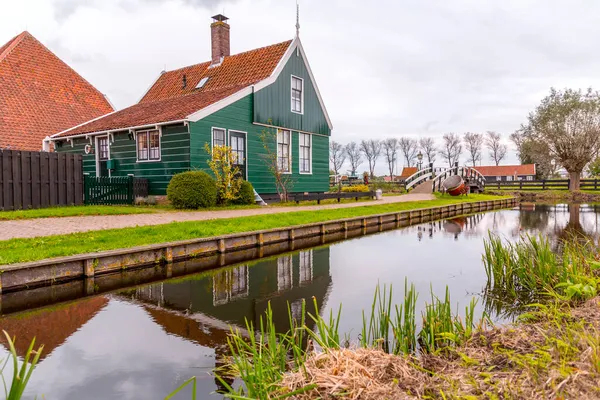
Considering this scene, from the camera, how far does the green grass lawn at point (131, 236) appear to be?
6.63 m

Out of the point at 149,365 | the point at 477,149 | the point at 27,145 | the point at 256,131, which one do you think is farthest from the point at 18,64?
the point at 477,149

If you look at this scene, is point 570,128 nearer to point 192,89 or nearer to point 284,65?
point 284,65

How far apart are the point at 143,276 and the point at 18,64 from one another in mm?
19213

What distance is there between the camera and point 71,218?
10727mm

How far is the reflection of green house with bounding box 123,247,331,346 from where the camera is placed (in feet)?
17.1

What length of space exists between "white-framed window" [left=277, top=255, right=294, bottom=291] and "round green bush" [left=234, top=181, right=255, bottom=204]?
22.1 feet

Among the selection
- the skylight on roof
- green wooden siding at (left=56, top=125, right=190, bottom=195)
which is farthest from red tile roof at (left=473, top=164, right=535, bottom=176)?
green wooden siding at (left=56, top=125, right=190, bottom=195)

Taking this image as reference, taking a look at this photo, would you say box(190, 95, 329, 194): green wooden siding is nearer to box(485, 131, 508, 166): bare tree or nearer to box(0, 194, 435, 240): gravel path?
box(0, 194, 435, 240): gravel path

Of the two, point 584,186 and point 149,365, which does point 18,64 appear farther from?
point 584,186

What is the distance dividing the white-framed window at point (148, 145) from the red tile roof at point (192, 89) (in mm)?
480

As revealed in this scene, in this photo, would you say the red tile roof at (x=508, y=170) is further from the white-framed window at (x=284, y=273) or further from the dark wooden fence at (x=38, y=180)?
the white-framed window at (x=284, y=273)

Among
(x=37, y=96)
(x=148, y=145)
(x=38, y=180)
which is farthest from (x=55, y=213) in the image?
(x=37, y=96)

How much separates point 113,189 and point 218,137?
4.04 metres

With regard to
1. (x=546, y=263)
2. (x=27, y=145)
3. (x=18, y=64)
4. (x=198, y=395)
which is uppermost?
(x=18, y=64)
